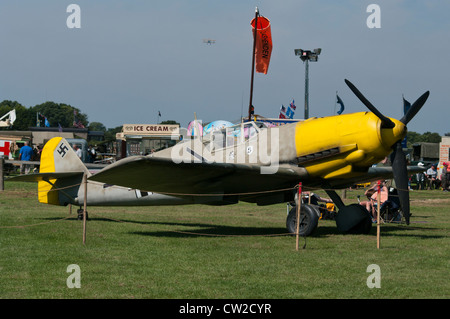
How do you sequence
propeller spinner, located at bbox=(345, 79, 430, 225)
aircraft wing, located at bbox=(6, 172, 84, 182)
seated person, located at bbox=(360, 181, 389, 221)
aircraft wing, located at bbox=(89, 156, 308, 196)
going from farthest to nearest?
seated person, located at bbox=(360, 181, 389, 221), aircraft wing, located at bbox=(6, 172, 84, 182), propeller spinner, located at bbox=(345, 79, 430, 225), aircraft wing, located at bbox=(89, 156, 308, 196)

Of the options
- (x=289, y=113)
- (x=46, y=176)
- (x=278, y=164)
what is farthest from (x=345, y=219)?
(x=289, y=113)

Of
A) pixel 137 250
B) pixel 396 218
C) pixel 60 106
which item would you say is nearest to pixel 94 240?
pixel 137 250

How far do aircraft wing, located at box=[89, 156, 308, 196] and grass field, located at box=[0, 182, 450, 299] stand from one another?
991mm

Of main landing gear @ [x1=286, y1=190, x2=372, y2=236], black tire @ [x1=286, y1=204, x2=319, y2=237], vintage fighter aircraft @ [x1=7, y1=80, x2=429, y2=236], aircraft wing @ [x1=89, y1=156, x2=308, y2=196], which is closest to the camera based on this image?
aircraft wing @ [x1=89, y1=156, x2=308, y2=196]

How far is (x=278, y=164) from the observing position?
11.5 m

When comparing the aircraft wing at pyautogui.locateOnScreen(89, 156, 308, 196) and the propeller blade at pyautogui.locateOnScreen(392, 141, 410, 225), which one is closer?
the aircraft wing at pyautogui.locateOnScreen(89, 156, 308, 196)

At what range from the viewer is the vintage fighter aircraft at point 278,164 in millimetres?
10508

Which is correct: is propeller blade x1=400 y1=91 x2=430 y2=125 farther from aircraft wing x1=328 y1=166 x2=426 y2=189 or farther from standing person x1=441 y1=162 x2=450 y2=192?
standing person x1=441 y1=162 x2=450 y2=192

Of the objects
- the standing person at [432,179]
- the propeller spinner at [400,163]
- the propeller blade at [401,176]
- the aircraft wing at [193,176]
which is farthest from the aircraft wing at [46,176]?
the standing person at [432,179]

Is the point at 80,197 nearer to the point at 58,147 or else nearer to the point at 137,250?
the point at 58,147

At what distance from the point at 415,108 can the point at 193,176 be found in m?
4.74

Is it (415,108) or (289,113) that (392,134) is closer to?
(415,108)

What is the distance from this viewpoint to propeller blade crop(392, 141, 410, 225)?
429 inches

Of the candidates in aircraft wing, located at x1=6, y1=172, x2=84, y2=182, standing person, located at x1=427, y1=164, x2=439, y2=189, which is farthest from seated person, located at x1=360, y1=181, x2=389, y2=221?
standing person, located at x1=427, y1=164, x2=439, y2=189
